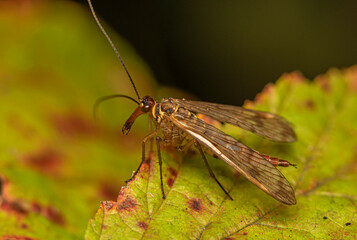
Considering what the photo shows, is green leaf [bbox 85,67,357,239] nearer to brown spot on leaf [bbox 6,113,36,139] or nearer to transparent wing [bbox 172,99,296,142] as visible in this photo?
transparent wing [bbox 172,99,296,142]

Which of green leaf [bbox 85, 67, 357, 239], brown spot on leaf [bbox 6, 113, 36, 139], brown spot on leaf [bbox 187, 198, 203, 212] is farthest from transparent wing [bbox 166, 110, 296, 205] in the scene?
brown spot on leaf [bbox 6, 113, 36, 139]

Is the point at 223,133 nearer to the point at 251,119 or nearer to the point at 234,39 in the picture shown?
the point at 251,119

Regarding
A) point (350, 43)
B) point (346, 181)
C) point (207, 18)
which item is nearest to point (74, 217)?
point (346, 181)

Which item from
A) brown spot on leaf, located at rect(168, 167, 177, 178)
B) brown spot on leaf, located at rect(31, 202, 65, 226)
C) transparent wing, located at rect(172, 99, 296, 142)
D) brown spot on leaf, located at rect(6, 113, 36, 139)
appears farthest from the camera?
brown spot on leaf, located at rect(6, 113, 36, 139)

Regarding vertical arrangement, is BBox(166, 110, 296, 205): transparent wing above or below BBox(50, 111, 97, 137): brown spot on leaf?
above

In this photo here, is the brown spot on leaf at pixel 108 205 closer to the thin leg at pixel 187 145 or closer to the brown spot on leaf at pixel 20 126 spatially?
the thin leg at pixel 187 145

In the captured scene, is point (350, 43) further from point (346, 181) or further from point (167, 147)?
point (167, 147)
